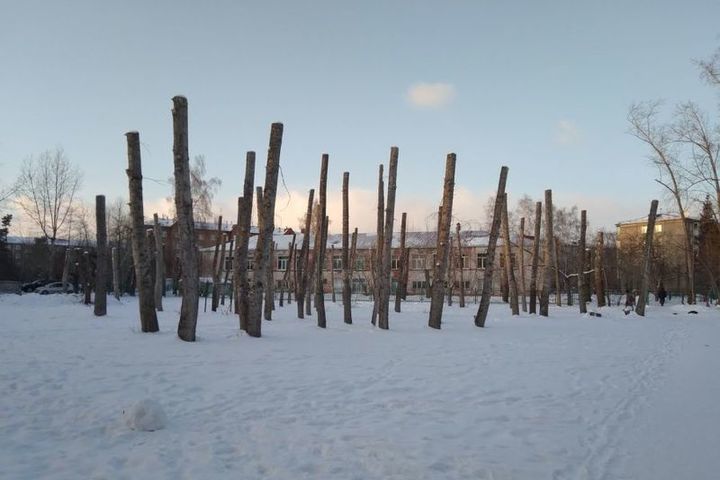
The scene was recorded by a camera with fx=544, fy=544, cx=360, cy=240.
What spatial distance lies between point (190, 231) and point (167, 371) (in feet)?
14.1

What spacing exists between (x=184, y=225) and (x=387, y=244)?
6.65 metres

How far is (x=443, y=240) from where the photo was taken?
53.5 ft

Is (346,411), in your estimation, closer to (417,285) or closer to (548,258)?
(548,258)

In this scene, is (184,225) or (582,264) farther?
(582,264)

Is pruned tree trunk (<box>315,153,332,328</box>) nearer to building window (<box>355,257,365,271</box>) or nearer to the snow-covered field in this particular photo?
the snow-covered field

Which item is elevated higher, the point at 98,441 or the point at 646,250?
the point at 646,250

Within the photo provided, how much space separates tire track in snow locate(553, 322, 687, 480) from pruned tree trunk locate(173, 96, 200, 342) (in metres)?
7.76

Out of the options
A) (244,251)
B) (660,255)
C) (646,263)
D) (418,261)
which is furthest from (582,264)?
(418,261)

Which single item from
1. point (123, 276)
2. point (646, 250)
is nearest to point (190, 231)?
point (646, 250)

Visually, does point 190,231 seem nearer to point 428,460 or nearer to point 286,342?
point 286,342

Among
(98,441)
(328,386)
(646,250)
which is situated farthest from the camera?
(646,250)

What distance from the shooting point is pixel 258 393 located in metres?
6.73

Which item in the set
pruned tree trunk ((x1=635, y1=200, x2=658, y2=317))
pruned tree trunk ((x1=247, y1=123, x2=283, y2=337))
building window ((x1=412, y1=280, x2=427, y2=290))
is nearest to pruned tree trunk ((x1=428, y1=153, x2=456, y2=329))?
pruned tree trunk ((x1=247, y1=123, x2=283, y2=337))

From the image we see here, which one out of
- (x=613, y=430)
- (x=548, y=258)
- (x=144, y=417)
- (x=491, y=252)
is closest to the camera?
(x=144, y=417)
